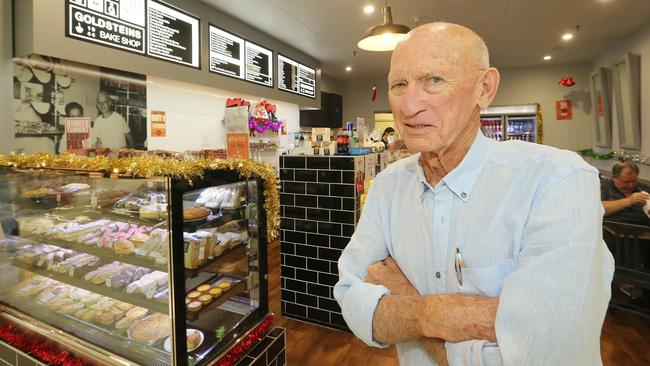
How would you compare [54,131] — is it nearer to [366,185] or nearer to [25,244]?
[25,244]

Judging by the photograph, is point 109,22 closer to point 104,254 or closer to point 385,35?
point 104,254

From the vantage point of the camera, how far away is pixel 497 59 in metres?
6.95

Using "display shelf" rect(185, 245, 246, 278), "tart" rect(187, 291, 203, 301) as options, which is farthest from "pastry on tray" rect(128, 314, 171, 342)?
"display shelf" rect(185, 245, 246, 278)

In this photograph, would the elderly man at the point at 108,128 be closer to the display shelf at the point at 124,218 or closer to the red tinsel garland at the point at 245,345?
the display shelf at the point at 124,218

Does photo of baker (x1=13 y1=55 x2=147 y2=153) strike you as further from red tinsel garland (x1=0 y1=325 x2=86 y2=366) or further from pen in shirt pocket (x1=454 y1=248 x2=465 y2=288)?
pen in shirt pocket (x1=454 y1=248 x2=465 y2=288)

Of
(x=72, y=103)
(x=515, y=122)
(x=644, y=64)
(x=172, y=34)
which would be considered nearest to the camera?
(x=72, y=103)

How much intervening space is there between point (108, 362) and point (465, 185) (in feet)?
5.59

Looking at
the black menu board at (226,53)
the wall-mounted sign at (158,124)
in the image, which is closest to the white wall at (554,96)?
the black menu board at (226,53)

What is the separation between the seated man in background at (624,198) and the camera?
10.1ft

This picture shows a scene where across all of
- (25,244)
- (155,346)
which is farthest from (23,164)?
(155,346)

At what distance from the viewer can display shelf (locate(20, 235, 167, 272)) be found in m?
1.58

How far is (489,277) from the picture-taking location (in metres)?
0.79

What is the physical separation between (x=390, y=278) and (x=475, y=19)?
15.5 feet

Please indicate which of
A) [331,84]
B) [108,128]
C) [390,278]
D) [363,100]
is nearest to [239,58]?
[108,128]
